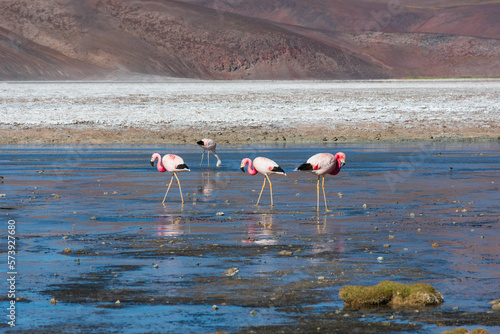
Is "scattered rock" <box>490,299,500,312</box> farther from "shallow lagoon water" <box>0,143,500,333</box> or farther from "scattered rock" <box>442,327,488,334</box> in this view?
"scattered rock" <box>442,327,488,334</box>

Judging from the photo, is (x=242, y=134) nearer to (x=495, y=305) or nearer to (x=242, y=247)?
(x=242, y=247)

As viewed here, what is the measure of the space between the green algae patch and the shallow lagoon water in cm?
15

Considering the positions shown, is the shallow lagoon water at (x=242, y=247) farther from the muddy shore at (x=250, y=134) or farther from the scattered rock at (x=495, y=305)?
the muddy shore at (x=250, y=134)

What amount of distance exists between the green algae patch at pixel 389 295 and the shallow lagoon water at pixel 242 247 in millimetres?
149

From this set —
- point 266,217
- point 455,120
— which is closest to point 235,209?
point 266,217

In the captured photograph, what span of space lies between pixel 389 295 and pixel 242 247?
314 cm

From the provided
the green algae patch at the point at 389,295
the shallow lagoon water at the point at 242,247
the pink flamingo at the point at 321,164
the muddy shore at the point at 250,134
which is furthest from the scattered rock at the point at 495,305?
the muddy shore at the point at 250,134

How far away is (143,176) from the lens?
20422 mm

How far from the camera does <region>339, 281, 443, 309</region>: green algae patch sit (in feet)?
26.3

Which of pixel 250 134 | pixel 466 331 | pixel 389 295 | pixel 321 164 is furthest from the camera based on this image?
pixel 250 134

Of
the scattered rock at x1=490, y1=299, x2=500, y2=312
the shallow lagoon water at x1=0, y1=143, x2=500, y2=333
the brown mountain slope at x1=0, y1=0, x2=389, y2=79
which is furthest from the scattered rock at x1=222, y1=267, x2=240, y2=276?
the brown mountain slope at x1=0, y1=0, x2=389, y2=79

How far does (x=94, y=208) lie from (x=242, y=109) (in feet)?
88.8

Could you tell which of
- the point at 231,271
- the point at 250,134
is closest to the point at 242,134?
the point at 250,134

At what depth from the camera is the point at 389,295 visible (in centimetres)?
816
